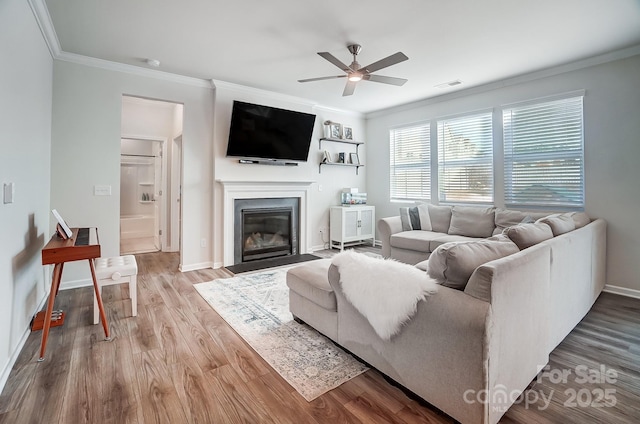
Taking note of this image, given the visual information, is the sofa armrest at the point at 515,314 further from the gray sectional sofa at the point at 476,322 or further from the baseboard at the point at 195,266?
the baseboard at the point at 195,266

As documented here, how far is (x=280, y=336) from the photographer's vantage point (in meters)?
2.27

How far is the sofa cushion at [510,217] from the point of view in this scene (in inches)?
138

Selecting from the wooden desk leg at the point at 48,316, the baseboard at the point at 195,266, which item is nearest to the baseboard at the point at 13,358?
the wooden desk leg at the point at 48,316

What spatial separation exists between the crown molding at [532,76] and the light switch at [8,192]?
5.12 metres

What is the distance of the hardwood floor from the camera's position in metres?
1.49

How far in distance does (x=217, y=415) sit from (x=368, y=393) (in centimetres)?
80

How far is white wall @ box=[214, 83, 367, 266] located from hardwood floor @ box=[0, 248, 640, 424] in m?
2.04

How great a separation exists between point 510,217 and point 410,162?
6.64ft

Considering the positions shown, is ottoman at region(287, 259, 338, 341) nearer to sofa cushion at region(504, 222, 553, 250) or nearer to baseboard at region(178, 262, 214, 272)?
sofa cushion at region(504, 222, 553, 250)

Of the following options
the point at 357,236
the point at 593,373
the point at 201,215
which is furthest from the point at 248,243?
the point at 593,373

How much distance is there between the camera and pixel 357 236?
5.45 meters

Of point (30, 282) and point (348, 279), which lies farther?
point (30, 282)

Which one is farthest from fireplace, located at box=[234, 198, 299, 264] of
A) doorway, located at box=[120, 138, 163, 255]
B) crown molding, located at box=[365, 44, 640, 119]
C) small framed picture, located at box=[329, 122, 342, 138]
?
crown molding, located at box=[365, 44, 640, 119]

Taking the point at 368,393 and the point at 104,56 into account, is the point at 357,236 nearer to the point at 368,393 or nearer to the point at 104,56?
the point at 368,393
